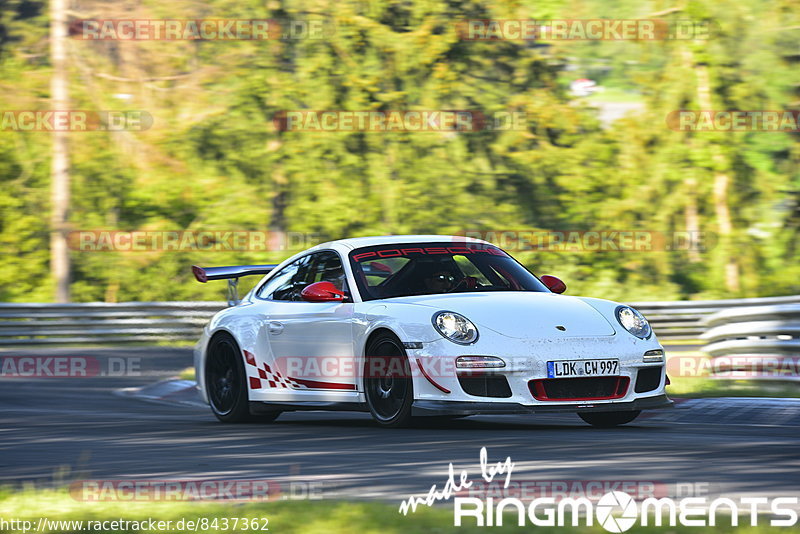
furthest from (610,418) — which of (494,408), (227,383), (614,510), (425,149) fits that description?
(425,149)

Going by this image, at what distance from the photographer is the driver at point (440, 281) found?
33.4ft

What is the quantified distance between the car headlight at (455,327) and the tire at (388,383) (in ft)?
1.01

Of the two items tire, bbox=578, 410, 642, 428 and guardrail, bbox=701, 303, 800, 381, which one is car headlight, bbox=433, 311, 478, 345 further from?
guardrail, bbox=701, 303, 800, 381

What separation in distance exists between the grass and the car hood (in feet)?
10.9

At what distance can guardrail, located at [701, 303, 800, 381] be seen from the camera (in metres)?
12.1

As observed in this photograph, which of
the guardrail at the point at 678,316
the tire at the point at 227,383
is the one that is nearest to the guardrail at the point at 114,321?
the guardrail at the point at 678,316

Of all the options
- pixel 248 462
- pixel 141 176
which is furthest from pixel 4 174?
pixel 248 462

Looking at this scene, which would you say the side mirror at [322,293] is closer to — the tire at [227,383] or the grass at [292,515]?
the tire at [227,383]

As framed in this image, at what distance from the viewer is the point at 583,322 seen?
930 cm

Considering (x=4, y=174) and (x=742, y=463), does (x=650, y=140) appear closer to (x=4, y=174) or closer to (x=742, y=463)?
(x=4, y=174)

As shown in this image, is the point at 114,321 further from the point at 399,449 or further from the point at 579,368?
the point at 399,449

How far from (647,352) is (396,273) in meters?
1.99

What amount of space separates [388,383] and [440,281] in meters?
1.10

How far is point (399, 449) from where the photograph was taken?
8031 mm
